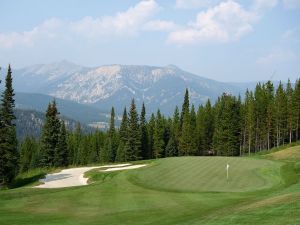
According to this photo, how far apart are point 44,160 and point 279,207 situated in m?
69.1

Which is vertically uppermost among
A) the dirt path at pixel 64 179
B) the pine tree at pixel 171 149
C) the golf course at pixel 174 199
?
the pine tree at pixel 171 149

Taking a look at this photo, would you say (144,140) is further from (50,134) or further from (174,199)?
(174,199)

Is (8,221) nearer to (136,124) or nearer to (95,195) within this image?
(95,195)

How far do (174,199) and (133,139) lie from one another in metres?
83.5

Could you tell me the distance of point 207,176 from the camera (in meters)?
40.6

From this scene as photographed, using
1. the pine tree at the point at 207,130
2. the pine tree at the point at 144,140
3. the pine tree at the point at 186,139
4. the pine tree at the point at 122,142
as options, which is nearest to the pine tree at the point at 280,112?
the pine tree at the point at 207,130

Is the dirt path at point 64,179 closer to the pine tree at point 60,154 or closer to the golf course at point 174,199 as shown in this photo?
the golf course at point 174,199

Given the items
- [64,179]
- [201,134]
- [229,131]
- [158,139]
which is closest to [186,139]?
[201,134]

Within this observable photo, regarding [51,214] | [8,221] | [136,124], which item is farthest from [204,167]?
[136,124]

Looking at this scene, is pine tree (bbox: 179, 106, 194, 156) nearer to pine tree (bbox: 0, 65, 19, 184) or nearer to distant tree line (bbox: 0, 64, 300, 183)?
distant tree line (bbox: 0, 64, 300, 183)

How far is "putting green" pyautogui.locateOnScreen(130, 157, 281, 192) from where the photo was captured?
116 ft

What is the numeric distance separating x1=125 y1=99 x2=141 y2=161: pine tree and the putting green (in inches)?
2367

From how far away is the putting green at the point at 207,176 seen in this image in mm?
35500

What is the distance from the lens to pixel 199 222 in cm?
1914
